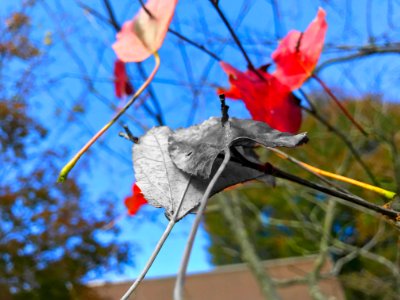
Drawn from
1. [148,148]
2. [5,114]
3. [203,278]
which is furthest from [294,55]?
[203,278]

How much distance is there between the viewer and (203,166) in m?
0.18

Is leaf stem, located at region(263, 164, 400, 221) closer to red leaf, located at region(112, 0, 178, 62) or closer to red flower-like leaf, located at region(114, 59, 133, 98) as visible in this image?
red leaf, located at region(112, 0, 178, 62)

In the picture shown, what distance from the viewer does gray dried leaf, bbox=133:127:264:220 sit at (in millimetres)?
180

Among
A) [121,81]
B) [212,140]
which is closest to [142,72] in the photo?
[121,81]

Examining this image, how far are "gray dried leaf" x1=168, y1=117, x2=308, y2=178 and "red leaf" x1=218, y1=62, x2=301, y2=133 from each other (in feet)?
0.29

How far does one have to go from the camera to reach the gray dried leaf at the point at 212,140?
18 cm

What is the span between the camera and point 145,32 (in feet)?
0.86

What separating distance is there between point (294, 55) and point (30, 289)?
179 inches

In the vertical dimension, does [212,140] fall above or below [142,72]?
below

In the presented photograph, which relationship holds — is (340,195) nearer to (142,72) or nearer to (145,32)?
(145,32)

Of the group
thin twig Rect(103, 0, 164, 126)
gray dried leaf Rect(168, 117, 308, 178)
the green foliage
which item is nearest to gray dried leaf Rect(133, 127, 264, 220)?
gray dried leaf Rect(168, 117, 308, 178)

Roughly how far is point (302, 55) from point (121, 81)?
0.16m

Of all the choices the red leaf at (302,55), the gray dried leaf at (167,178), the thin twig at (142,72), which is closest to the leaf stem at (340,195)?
the gray dried leaf at (167,178)

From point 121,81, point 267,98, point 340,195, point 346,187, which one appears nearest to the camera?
point 340,195
